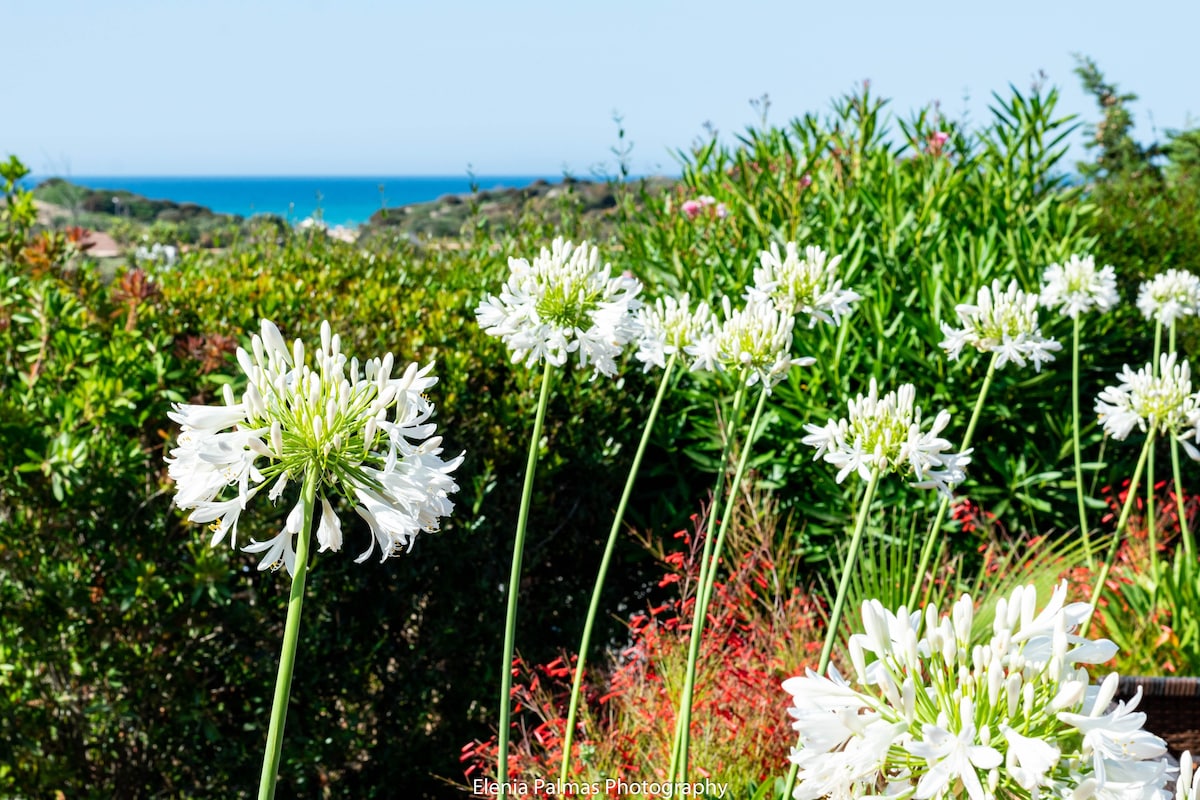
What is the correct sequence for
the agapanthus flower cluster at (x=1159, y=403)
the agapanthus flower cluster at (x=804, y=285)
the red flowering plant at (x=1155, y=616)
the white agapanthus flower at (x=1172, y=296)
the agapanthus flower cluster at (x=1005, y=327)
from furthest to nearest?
the white agapanthus flower at (x=1172, y=296)
the red flowering plant at (x=1155, y=616)
the agapanthus flower cluster at (x=1159, y=403)
the agapanthus flower cluster at (x=1005, y=327)
the agapanthus flower cluster at (x=804, y=285)

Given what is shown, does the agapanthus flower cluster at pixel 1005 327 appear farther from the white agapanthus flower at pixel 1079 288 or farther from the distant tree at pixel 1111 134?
the distant tree at pixel 1111 134

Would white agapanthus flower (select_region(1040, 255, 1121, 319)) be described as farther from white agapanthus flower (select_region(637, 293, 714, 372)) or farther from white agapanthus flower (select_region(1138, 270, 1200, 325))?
white agapanthus flower (select_region(637, 293, 714, 372))

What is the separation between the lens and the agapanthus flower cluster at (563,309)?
2.20m

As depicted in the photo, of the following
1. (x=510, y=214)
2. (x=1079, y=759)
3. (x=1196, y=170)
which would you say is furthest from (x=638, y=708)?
(x=1196, y=170)

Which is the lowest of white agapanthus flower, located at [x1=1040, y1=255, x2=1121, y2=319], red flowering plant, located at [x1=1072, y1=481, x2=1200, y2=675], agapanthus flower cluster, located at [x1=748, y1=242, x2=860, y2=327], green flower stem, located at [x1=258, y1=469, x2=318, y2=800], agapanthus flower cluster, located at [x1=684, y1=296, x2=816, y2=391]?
red flowering plant, located at [x1=1072, y1=481, x2=1200, y2=675]

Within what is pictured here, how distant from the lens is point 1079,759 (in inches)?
41.3

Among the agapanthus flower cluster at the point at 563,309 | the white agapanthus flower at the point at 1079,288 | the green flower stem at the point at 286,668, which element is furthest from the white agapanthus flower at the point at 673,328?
the white agapanthus flower at the point at 1079,288

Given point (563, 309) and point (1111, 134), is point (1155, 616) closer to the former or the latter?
point (563, 309)

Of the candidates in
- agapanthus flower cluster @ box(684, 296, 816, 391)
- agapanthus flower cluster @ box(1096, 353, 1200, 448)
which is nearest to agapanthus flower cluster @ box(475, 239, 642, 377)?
agapanthus flower cluster @ box(684, 296, 816, 391)

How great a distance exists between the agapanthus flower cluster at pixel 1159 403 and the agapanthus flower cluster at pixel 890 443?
1006 mm

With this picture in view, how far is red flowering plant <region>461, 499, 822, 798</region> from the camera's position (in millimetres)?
2924

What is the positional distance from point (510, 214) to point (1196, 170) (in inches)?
477

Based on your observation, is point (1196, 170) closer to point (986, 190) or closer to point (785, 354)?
point (986, 190)

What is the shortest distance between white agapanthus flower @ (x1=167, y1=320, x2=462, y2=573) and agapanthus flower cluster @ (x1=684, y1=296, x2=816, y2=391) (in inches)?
42.6
